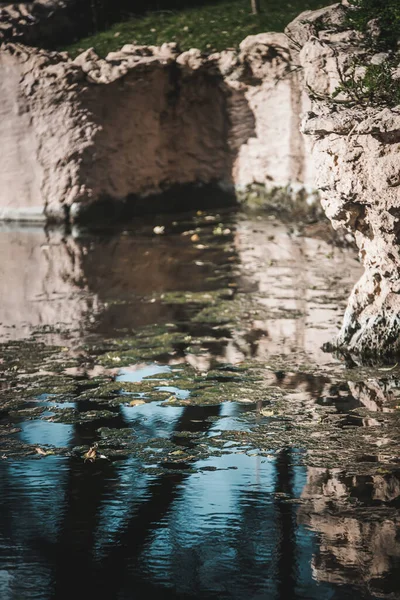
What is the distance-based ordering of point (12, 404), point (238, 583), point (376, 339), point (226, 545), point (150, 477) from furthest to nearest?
point (376, 339)
point (12, 404)
point (150, 477)
point (226, 545)
point (238, 583)

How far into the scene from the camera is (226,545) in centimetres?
520

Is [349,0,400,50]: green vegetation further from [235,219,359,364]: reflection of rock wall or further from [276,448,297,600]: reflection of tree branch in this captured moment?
[276,448,297,600]: reflection of tree branch

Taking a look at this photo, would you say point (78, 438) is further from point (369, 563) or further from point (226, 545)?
point (369, 563)

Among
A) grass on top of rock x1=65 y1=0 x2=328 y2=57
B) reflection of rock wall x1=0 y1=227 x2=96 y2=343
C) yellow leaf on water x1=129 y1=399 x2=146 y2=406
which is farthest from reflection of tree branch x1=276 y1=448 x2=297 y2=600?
grass on top of rock x1=65 y1=0 x2=328 y2=57

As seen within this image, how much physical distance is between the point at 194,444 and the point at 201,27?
13.2 metres

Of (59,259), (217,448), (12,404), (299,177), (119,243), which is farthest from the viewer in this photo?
(299,177)

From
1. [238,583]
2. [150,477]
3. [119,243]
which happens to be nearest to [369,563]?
[238,583]

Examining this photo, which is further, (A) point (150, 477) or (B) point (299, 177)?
(B) point (299, 177)

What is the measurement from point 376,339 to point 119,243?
7501mm

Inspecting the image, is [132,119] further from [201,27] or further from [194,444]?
[194,444]

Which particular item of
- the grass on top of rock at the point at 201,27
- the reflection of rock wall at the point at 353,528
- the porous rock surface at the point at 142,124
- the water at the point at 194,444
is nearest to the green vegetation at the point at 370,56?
the water at the point at 194,444

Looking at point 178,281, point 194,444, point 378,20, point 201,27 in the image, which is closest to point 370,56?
point 378,20

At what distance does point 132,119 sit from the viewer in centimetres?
1766

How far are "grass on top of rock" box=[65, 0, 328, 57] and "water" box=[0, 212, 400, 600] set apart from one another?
6913 mm
